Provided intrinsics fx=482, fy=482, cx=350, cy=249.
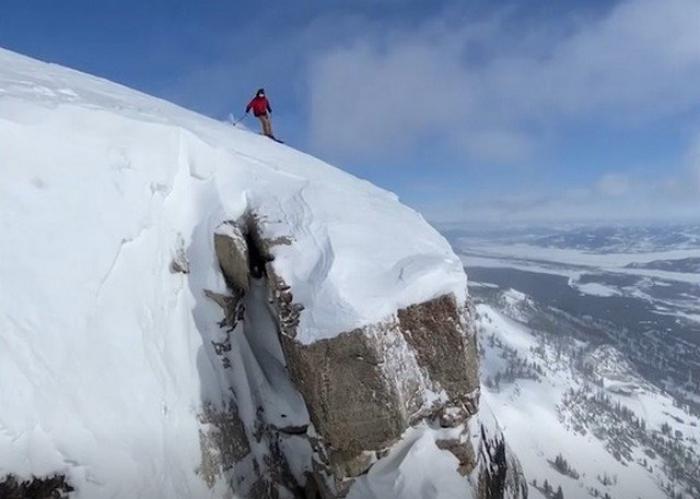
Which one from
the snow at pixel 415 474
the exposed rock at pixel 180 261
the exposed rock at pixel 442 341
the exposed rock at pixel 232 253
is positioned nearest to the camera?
the snow at pixel 415 474

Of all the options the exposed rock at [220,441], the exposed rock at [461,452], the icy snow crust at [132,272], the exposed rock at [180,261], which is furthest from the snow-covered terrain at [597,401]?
the exposed rock at [180,261]

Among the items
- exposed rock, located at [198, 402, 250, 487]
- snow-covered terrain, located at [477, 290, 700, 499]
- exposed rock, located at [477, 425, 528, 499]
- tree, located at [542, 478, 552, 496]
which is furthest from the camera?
snow-covered terrain, located at [477, 290, 700, 499]

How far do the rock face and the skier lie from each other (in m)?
8.89

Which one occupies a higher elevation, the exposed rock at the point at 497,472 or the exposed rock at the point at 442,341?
the exposed rock at the point at 442,341

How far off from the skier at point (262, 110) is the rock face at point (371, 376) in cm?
889

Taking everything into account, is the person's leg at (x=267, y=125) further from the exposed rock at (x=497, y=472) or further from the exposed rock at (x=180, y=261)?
the exposed rock at (x=497, y=472)

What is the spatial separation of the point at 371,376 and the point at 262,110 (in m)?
13.2

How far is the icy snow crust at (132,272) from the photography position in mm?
7676

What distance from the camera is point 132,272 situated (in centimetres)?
955

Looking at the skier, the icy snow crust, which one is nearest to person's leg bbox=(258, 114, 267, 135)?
the skier

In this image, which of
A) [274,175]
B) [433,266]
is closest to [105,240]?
[274,175]

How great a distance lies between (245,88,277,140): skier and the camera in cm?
1909

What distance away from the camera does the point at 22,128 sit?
29.6ft

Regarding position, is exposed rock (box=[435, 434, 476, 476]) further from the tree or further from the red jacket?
the tree
